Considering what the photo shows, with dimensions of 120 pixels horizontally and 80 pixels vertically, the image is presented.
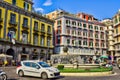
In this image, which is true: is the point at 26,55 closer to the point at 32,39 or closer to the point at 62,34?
the point at 32,39

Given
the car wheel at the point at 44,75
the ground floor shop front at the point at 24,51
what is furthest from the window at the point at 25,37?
the car wheel at the point at 44,75

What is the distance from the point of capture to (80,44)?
231 ft

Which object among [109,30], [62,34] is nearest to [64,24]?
[62,34]

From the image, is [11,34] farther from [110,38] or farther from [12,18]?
[110,38]

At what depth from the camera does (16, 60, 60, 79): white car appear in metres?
18.7

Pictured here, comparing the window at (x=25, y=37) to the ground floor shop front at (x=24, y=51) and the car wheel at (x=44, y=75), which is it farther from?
the car wheel at (x=44, y=75)

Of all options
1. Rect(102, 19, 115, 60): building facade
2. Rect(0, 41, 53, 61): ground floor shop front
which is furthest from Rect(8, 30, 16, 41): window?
Rect(102, 19, 115, 60): building facade

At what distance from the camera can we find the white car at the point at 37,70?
61.5 ft

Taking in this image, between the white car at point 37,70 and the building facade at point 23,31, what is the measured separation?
82.8ft

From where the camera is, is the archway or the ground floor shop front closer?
the ground floor shop front

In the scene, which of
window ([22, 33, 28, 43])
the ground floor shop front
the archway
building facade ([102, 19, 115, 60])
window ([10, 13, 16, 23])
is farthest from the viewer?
building facade ([102, 19, 115, 60])

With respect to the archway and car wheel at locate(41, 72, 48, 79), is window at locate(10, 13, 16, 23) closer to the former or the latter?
the archway

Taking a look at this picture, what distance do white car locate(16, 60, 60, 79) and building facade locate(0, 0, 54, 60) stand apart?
25.2 meters

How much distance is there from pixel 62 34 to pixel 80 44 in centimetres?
850
